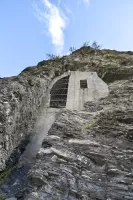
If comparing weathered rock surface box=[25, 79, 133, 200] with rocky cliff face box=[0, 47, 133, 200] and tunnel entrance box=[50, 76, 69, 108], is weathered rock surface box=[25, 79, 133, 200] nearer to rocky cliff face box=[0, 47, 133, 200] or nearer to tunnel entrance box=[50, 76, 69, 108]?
rocky cliff face box=[0, 47, 133, 200]

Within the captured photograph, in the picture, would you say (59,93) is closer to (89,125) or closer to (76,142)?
(89,125)

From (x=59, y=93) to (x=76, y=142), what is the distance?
7910 mm

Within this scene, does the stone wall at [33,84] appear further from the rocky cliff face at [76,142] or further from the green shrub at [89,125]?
the green shrub at [89,125]

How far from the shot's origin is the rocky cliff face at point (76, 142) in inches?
329

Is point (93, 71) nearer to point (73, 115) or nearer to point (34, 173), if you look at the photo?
point (73, 115)

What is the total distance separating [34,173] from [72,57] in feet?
50.2

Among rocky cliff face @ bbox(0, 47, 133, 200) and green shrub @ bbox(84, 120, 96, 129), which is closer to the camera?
rocky cliff face @ bbox(0, 47, 133, 200)

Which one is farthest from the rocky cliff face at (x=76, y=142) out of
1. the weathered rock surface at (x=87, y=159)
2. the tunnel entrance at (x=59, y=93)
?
the tunnel entrance at (x=59, y=93)

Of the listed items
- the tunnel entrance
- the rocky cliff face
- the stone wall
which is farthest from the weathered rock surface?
the tunnel entrance

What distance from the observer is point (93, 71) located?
65.8 ft

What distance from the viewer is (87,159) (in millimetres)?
9445

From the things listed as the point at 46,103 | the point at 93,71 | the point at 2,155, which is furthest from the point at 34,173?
the point at 93,71

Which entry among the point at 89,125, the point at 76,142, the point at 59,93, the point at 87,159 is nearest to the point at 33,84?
the point at 59,93

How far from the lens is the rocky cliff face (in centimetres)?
836
